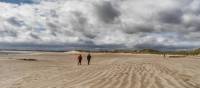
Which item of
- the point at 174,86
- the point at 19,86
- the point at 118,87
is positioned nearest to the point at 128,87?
the point at 118,87

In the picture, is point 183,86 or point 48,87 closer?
point 48,87

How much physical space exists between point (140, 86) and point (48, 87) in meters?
4.12

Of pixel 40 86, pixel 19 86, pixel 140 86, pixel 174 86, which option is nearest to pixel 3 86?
pixel 19 86

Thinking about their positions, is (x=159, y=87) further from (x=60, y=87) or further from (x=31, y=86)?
(x=31, y=86)

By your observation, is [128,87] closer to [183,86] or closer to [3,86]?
[183,86]

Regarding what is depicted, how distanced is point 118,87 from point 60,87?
256 centimetres

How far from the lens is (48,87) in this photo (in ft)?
49.7

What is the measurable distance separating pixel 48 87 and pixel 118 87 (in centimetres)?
308

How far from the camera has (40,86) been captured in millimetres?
15617

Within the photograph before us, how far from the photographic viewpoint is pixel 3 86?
15656 millimetres

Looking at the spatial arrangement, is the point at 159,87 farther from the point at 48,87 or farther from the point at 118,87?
the point at 48,87

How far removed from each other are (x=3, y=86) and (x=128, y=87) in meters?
5.67

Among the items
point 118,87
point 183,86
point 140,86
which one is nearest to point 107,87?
point 118,87

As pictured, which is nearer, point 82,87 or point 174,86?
point 82,87
